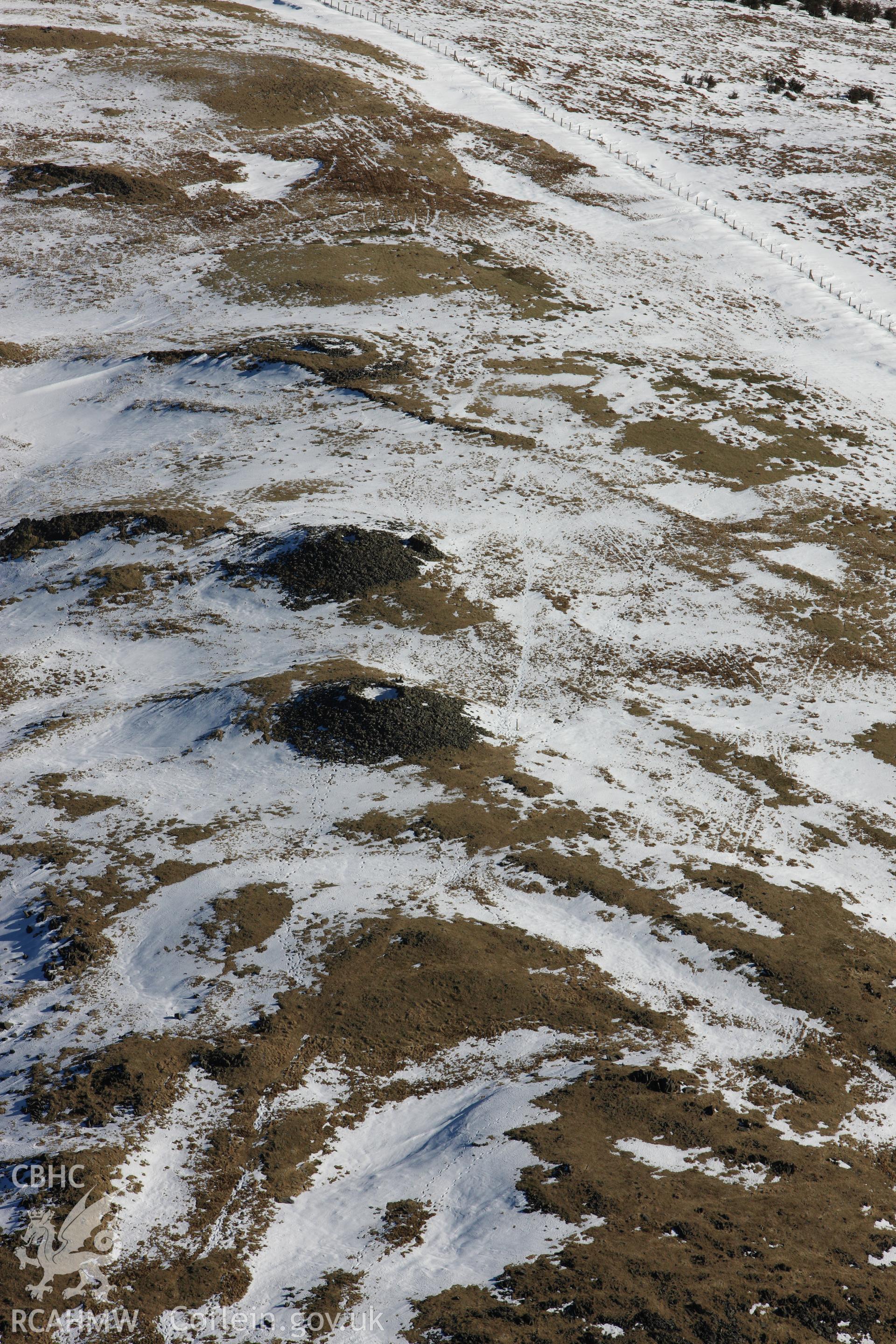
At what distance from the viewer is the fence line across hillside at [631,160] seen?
39594mm

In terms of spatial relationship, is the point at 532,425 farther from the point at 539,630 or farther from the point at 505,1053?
the point at 505,1053

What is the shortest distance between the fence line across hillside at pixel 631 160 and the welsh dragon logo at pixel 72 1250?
134 ft

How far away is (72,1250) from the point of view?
34.9ft

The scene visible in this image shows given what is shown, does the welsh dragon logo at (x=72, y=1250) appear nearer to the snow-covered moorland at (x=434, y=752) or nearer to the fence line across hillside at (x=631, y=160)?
the snow-covered moorland at (x=434, y=752)

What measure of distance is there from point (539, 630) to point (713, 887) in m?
8.26

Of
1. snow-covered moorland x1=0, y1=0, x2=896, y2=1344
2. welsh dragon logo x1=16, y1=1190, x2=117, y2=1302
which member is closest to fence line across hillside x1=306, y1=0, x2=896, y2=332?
snow-covered moorland x1=0, y1=0, x2=896, y2=1344

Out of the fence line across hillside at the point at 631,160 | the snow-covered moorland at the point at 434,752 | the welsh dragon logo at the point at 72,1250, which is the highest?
the fence line across hillside at the point at 631,160

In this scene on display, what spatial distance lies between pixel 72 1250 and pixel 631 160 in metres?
54.2

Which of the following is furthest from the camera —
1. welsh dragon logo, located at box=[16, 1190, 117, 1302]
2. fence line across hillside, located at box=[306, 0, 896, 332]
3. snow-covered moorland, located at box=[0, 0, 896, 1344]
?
fence line across hillside, located at box=[306, 0, 896, 332]

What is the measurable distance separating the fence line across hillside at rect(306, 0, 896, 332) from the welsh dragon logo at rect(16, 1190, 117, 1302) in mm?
40916

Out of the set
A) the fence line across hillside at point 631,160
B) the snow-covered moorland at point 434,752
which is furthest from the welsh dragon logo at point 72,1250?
the fence line across hillside at point 631,160

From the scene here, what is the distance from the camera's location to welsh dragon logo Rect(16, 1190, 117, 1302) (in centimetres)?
1042

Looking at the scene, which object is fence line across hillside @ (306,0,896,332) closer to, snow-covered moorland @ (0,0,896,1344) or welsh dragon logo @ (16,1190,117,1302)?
snow-covered moorland @ (0,0,896,1344)

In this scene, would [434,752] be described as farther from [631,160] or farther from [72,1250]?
[631,160]
